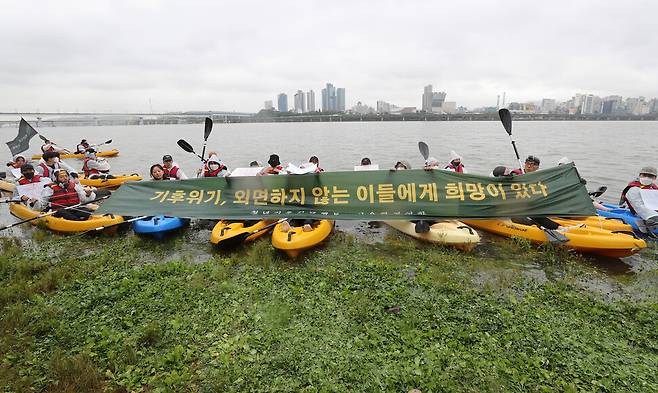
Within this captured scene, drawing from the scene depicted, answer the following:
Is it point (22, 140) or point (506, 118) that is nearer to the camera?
point (506, 118)

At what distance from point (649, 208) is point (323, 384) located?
9401mm

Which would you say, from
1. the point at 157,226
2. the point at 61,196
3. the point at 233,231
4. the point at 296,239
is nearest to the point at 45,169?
the point at 61,196

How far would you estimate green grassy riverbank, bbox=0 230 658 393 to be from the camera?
4234mm

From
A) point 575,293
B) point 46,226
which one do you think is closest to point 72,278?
point 46,226

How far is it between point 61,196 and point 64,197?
0.07 m

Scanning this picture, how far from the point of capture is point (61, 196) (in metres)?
10.0

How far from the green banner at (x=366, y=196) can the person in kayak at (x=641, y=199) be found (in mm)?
1657

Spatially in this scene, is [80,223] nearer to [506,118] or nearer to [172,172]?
[172,172]

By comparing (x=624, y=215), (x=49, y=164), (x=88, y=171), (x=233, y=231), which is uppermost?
(x=49, y=164)

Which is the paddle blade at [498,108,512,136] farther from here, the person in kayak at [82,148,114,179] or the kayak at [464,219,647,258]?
the person in kayak at [82,148,114,179]

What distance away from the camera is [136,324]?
211 inches

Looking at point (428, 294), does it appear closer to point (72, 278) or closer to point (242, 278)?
point (242, 278)

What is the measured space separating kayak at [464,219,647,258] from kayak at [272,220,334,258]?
15.9ft

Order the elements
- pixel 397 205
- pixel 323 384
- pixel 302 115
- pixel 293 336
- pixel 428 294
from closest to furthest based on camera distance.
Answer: pixel 323 384 < pixel 293 336 < pixel 428 294 < pixel 397 205 < pixel 302 115
